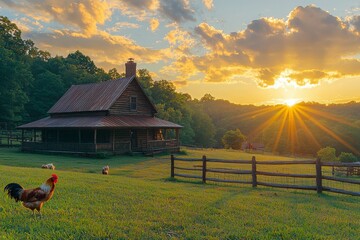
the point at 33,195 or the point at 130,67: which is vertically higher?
the point at 130,67

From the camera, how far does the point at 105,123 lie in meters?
31.2

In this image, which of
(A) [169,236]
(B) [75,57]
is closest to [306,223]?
(A) [169,236]

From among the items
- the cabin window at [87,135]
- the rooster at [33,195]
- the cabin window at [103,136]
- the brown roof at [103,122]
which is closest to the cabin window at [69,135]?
the cabin window at [87,135]

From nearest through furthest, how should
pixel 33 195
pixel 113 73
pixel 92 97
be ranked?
pixel 33 195 → pixel 92 97 → pixel 113 73

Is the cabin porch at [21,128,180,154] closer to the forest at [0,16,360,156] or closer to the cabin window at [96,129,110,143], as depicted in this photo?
the cabin window at [96,129,110,143]

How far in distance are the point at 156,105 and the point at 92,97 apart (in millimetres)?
30976

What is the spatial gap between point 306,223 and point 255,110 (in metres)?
157

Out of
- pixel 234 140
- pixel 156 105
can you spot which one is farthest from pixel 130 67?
pixel 234 140

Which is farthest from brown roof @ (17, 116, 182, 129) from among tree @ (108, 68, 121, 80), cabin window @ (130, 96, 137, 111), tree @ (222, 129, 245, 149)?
tree @ (222, 129, 245, 149)

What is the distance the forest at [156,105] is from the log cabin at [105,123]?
13539 millimetres

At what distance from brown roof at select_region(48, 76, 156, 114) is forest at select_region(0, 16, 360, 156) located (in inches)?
479

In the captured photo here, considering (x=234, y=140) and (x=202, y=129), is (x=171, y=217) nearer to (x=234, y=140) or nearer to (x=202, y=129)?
(x=234, y=140)

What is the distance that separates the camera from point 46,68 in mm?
64875

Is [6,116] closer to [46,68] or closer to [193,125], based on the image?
[46,68]
